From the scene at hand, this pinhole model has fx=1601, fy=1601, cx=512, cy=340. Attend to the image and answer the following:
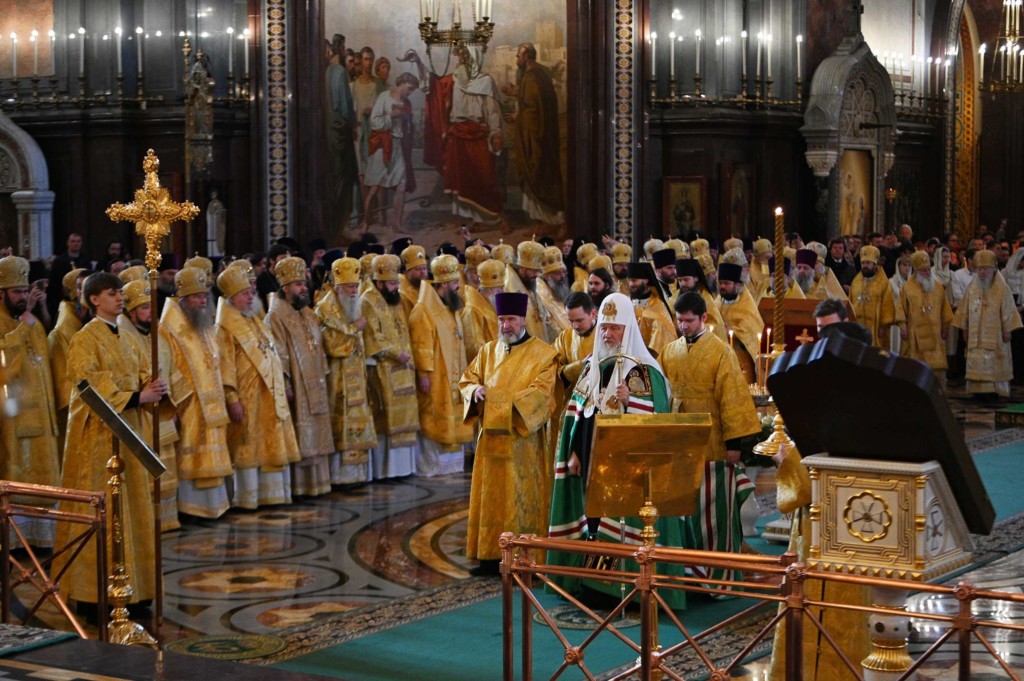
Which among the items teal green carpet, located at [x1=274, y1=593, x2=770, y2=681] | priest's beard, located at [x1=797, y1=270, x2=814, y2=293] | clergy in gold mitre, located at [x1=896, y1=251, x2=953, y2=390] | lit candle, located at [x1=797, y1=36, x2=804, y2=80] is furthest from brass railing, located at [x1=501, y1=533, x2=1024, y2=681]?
lit candle, located at [x1=797, y1=36, x2=804, y2=80]

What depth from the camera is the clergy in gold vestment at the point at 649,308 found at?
1079 cm

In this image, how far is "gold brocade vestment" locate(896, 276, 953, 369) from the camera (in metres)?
17.2

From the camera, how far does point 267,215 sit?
62.4 ft

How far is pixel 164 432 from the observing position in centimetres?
952

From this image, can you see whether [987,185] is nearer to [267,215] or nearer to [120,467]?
[267,215]

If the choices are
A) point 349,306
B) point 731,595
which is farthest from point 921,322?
point 731,595

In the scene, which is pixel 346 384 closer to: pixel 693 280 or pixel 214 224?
pixel 693 280

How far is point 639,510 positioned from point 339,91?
1472cm

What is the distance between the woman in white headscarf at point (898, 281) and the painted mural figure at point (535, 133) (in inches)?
192

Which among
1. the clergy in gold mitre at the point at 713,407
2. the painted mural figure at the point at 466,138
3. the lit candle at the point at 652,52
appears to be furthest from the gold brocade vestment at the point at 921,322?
the clergy in gold mitre at the point at 713,407

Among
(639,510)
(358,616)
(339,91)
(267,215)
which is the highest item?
(339,91)

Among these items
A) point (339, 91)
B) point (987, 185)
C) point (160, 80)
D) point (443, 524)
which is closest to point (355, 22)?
point (339, 91)

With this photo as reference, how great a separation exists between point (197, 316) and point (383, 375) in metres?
2.32

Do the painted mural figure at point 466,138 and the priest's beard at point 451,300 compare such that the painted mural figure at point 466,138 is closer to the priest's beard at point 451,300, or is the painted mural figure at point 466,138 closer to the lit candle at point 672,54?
the lit candle at point 672,54
